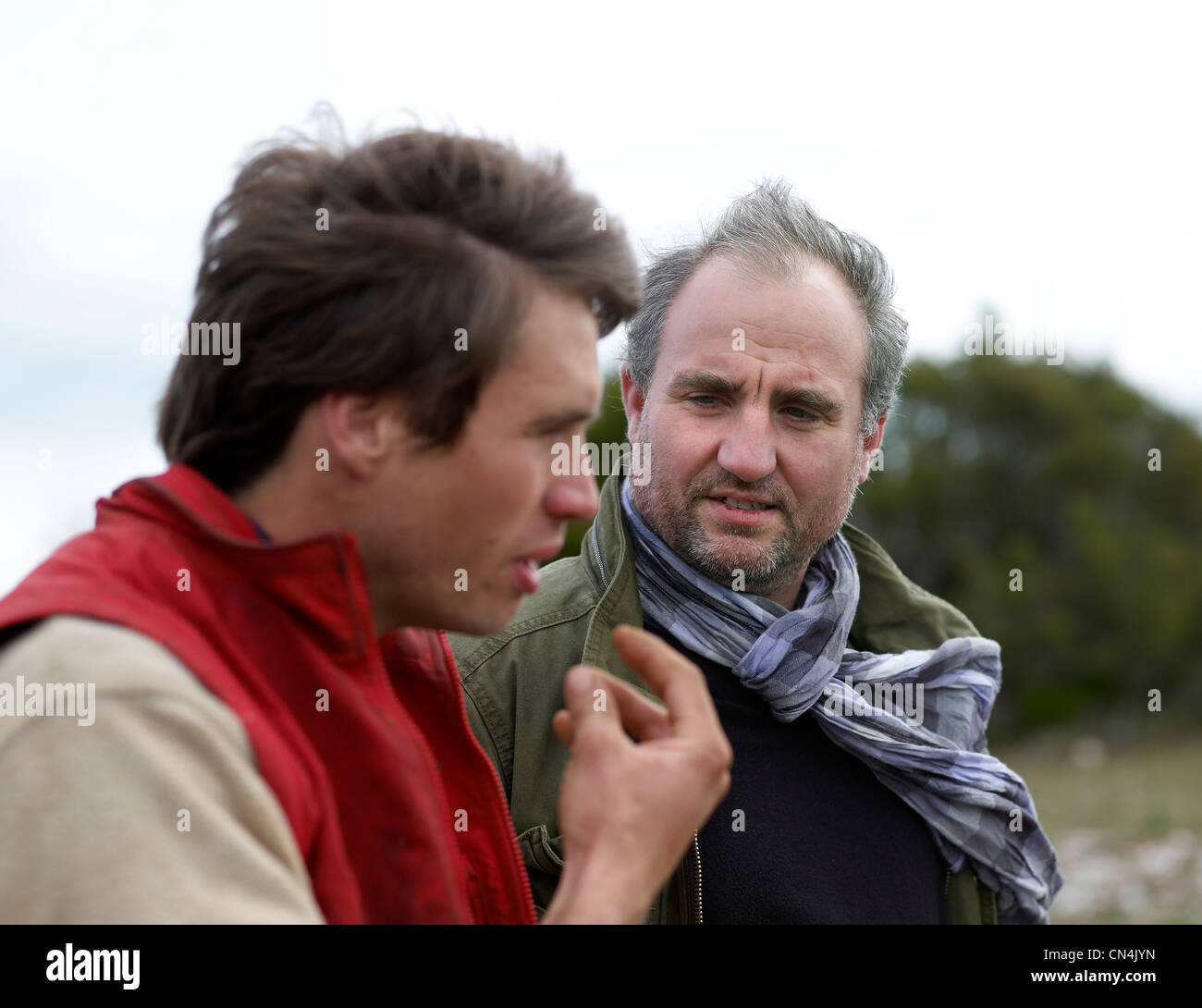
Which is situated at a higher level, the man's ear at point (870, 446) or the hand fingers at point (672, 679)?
the man's ear at point (870, 446)

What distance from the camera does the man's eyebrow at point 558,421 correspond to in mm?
1947

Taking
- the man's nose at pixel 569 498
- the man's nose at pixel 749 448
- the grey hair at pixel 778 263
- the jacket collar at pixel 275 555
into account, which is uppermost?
the grey hair at pixel 778 263

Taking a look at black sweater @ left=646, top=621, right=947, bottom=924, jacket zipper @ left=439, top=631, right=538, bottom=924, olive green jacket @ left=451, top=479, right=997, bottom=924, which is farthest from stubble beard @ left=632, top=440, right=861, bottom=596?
jacket zipper @ left=439, top=631, right=538, bottom=924

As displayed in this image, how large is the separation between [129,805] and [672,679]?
0.81 metres

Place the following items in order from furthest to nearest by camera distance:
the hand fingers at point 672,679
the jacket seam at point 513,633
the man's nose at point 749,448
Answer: the man's nose at point 749,448, the jacket seam at point 513,633, the hand fingers at point 672,679

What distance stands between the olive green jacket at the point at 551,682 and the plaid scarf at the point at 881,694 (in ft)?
0.37

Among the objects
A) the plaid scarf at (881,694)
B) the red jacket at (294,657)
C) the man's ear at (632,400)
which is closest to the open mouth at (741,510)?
the plaid scarf at (881,694)

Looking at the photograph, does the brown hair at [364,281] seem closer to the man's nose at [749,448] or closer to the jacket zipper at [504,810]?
the jacket zipper at [504,810]

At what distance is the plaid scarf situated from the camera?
333 cm

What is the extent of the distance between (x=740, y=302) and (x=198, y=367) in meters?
1.78

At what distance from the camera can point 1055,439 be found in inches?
1355

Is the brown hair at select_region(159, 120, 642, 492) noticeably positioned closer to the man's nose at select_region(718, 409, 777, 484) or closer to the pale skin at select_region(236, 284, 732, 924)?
the pale skin at select_region(236, 284, 732, 924)
